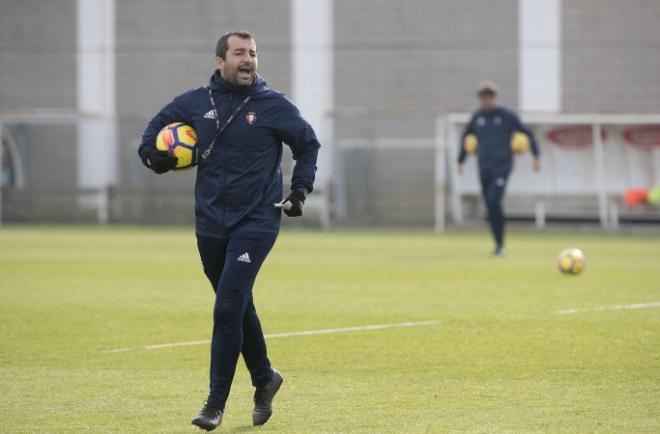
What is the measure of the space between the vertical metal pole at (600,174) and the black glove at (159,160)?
2285 centimetres

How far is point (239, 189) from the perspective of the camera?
7215 mm

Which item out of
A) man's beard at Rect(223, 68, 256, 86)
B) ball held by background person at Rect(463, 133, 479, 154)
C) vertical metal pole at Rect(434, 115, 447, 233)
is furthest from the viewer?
vertical metal pole at Rect(434, 115, 447, 233)

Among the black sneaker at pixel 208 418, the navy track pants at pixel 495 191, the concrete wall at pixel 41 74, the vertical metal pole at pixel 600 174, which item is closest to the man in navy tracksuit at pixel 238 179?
the black sneaker at pixel 208 418

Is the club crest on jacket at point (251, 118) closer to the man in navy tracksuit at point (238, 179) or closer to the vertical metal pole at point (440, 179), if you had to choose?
the man in navy tracksuit at point (238, 179)

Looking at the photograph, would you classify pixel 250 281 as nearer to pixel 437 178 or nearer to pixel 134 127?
pixel 437 178

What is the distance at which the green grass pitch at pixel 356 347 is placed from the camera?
730 cm

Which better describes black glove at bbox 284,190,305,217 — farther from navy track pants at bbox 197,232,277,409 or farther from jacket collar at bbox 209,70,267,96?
jacket collar at bbox 209,70,267,96

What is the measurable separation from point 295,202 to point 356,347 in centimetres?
305

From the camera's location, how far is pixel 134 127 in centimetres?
3353

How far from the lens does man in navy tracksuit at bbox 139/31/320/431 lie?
7094 mm

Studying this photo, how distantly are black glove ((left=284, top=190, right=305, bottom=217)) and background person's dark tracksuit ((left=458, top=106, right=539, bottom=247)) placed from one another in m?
12.9

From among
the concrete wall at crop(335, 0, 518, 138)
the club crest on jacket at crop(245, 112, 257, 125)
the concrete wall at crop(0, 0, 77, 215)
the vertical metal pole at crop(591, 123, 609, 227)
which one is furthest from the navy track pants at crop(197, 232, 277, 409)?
the concrete wall at crop(0, 0, 77, 215)

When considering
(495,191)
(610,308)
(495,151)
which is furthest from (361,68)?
(610,308)

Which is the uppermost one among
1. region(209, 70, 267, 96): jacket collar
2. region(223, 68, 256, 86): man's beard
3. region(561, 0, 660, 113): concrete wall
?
region(561, 0, 660, 113): concrete wall
